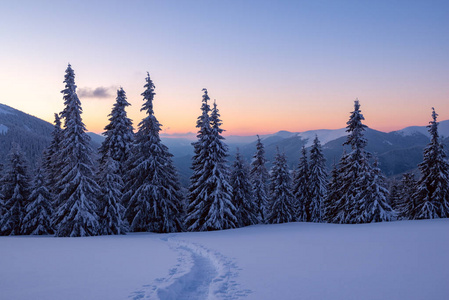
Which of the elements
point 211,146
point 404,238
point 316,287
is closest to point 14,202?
point 211,146

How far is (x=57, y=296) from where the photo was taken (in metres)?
7.16

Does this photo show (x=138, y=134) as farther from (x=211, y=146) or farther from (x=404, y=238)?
(x=404, y=238)

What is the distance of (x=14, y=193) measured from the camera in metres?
31.1

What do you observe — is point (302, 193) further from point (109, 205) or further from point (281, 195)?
point (109, 205)

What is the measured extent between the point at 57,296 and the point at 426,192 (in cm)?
3784

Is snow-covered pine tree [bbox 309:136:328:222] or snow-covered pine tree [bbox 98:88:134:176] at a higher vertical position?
snow-covered pine tree [bbox 98:88:134:176]

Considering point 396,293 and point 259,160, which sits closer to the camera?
point 396,293

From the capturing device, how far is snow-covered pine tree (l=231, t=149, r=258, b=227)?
33875mm

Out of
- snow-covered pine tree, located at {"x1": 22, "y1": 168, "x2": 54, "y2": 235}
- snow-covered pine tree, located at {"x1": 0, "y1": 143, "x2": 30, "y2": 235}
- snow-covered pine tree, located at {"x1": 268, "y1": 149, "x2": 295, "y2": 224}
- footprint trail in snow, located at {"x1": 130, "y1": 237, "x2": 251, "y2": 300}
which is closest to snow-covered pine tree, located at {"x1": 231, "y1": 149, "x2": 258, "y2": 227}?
snow-covered pine tree, located at {"x1": 268, "y1": 149, "x2": 295, "y2": 224}

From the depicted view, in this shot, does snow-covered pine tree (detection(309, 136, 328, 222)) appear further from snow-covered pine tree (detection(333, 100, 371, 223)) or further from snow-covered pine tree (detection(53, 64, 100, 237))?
snow-covered pine tree (detection(53, 64, 100, 237))

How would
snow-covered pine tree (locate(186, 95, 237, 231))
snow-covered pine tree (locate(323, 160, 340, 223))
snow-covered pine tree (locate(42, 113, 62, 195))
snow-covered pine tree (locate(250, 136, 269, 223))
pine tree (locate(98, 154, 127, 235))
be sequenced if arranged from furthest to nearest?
snow-covered pine tree (locate(250, 136, 269, 223))
snow-covered pine tree (locate(323, 160, 340, 223))
snow-covered pine tree (locate(42, 113, 62, 195))
snow-covered pine tree (locate(186, 95, 237, 231))
pine tree (locate(98, 154, 127, 235))

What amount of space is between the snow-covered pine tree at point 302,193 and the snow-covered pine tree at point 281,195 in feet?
10.7

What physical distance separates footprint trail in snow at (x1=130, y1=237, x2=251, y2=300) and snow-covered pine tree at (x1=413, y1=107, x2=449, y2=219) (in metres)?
30.0

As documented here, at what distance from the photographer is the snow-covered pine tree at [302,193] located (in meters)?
40.9
